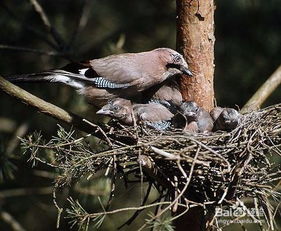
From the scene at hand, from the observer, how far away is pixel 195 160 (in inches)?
171

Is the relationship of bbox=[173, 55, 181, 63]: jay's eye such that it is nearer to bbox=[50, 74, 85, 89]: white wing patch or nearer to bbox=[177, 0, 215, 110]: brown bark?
bbox=[177, 0, 215, 110]: brown bark

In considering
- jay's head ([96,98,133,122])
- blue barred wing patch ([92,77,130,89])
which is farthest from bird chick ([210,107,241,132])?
blue barred wing patch ([92,77,130,89])

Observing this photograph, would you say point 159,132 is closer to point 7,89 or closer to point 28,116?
point 7,89

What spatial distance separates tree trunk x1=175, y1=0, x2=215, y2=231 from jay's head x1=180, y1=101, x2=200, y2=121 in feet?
0.41

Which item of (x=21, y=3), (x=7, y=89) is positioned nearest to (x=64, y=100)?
(x=21, y=3)

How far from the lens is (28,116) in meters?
7.62

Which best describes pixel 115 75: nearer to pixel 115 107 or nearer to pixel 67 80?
pixel 67 80

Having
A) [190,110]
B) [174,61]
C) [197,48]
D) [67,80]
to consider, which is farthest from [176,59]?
[67,80]

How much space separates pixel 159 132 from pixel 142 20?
3.41m

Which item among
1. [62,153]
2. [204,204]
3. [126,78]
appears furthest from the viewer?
[126,78]

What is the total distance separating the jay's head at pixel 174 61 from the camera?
5.14 meters

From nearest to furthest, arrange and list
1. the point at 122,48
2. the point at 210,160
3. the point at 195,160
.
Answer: the point at 195,160, the point at 210,160, the point at 122,48

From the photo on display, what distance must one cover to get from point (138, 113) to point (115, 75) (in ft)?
1.34

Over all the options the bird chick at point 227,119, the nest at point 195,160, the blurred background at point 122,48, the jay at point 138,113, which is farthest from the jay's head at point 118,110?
the blurred background at point 122,48
